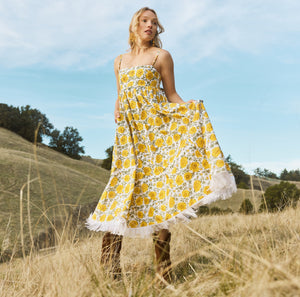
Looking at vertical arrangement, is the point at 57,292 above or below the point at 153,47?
below

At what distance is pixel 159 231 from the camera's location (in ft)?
10.4

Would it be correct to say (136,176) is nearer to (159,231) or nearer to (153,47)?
(159,231)

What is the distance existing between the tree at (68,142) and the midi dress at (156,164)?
4262cm

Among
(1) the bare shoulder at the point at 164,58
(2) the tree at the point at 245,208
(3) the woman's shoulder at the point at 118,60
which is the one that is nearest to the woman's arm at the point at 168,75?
(1) the bare shoulder at the point at 164,58

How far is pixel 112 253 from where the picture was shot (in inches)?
123

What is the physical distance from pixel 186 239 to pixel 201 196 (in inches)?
86.2

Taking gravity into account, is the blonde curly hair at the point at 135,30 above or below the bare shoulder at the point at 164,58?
above

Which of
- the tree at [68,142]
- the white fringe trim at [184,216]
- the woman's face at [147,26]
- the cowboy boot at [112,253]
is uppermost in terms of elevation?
the tree at [68,142]

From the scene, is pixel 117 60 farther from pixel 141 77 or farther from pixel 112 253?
pixel 112 253

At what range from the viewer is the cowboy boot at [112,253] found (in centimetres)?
307

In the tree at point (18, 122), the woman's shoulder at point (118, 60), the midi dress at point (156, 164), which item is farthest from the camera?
the tree at point (18, 122)

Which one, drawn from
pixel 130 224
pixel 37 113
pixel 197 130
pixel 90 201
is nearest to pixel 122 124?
pixel 197 130

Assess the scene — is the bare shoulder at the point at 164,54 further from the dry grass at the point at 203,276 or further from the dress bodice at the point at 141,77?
the dry grass at the point at 203,276

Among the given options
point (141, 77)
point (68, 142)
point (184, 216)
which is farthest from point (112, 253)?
point (68, 142)
